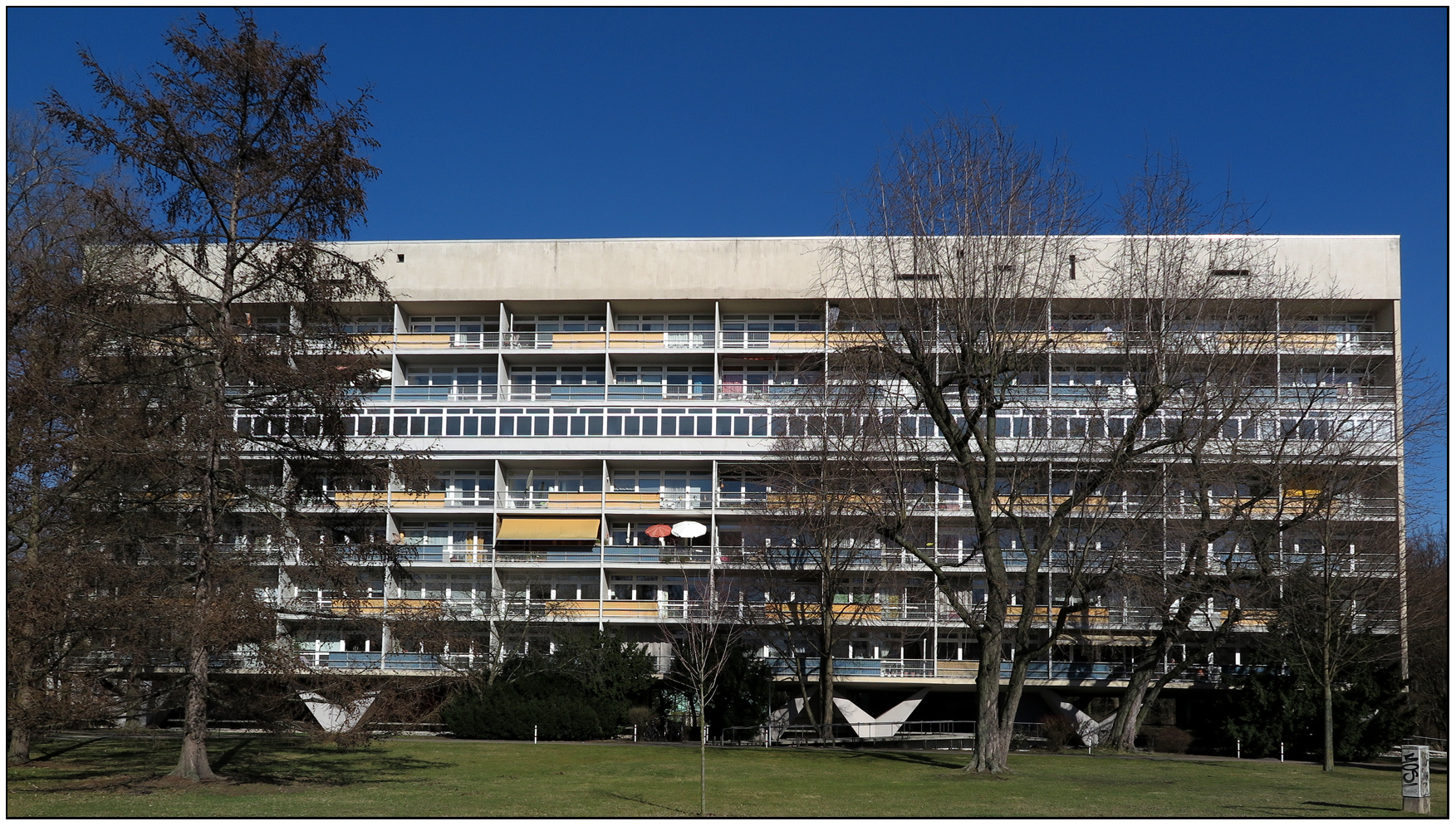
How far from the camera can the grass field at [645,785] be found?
19.6 metres

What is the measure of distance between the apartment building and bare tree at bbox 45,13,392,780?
25725mm

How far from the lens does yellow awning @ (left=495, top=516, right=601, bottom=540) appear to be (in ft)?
175

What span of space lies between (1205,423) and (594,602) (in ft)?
90.5

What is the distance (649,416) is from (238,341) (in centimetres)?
3367

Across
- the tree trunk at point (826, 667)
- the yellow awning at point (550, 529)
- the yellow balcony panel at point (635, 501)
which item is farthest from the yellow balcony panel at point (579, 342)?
the tree trunk at point (826, 667)

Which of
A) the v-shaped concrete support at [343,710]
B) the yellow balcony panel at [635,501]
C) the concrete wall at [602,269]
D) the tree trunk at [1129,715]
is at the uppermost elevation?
the concrete wall at [602,269]

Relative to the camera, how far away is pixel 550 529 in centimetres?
5378

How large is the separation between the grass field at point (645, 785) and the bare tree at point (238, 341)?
276cm

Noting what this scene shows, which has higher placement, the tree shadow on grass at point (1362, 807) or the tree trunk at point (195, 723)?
the tree trunk at point (195, 723)

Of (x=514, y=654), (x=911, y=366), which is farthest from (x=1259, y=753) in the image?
(x=514, y=654)

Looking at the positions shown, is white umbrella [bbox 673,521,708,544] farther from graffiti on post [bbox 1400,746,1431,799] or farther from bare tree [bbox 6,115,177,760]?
graffiti on post [bbox 1400,746,1431,799]

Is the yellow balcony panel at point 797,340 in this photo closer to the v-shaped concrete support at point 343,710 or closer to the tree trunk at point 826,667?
the tree trunk at point 826,667

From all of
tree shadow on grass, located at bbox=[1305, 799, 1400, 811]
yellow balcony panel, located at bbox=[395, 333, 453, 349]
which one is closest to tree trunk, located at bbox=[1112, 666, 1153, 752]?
tree shadow on grass, located at bbox=[1305, 799, 1400, 811]

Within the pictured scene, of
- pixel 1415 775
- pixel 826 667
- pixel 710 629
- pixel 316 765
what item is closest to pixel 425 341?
pixel 710 629
